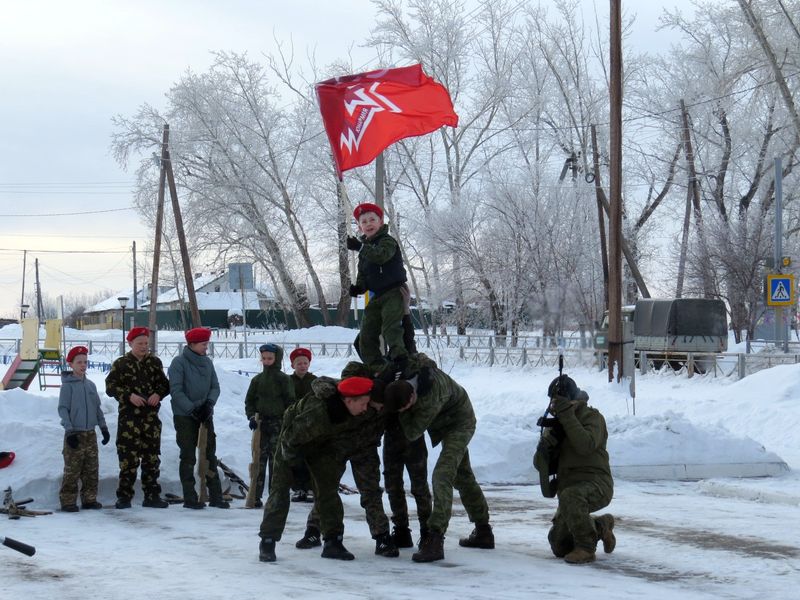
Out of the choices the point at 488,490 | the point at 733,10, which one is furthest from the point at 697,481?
the point at 733,10

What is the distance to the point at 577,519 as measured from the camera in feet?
24.3

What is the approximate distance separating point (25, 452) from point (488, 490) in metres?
5.12

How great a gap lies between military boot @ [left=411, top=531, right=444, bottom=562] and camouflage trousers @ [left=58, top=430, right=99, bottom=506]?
172 inches

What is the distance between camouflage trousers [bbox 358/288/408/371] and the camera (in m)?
8.10

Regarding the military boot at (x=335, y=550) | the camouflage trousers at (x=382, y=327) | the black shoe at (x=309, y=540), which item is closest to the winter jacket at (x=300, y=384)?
the camouflage trousers at (x=382, y=327)

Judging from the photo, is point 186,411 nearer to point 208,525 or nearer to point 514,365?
point 208,525

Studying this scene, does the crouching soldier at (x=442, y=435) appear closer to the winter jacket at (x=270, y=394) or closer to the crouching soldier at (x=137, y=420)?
the winter jacket at (x=270, y=394)

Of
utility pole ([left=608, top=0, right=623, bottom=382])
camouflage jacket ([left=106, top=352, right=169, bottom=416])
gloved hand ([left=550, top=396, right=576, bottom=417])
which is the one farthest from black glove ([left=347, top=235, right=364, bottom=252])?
utility pole ([left=608, top=0, right=623, bottom=382])

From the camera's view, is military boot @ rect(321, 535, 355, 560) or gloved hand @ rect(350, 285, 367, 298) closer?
military boot @ rect(321, 535, 355, 560)

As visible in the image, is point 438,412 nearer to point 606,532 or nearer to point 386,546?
point 386,546

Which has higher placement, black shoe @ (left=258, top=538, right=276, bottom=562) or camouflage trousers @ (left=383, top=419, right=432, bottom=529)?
camouflage trousers @ (left=383, top=419, right=432, bottom=529)

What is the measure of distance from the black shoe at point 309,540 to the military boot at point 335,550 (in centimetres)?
48

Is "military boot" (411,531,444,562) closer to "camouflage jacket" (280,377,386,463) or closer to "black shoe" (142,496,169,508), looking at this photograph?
"camouflage jacket" (280,377,386,463)

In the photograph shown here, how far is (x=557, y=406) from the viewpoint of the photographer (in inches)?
292
